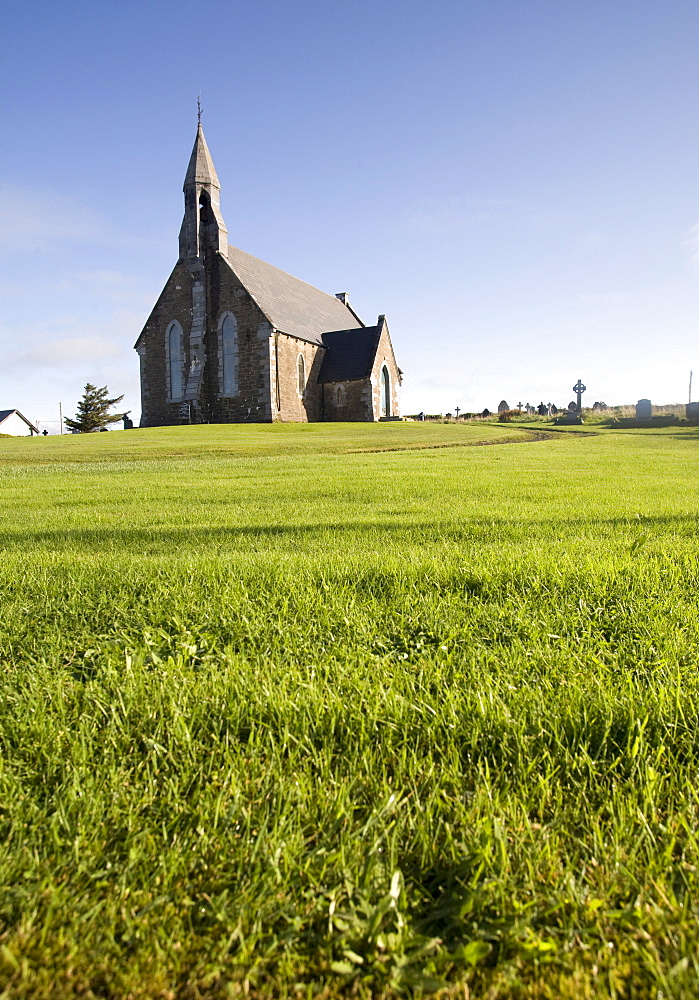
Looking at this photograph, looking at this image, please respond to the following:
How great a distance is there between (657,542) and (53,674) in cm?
451

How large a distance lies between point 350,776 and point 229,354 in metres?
41.0

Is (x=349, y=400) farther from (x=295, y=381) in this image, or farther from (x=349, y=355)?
(x=295, y=381)

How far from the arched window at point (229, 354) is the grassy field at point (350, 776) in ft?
123

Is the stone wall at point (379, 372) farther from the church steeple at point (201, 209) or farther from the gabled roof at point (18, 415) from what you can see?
the gabled roof at point (18, 415)

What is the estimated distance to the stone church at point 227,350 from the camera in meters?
39.6

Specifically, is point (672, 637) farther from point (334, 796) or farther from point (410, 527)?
point (410, 527)

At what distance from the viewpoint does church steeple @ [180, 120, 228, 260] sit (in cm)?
3953

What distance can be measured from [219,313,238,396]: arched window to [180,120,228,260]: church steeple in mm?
4992

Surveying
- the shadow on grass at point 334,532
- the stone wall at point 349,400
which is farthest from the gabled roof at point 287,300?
the shadow on grass at point 334,532

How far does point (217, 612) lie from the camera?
3260mm

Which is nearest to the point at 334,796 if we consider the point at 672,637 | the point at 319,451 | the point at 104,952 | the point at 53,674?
the point at 104,952

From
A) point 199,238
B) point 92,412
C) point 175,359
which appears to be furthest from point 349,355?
point 92,412

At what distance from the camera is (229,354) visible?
40.5 m

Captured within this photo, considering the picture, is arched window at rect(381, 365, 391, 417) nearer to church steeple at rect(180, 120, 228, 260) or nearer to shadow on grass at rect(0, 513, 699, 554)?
church steeple at rect(180, 120, 228, 260)
